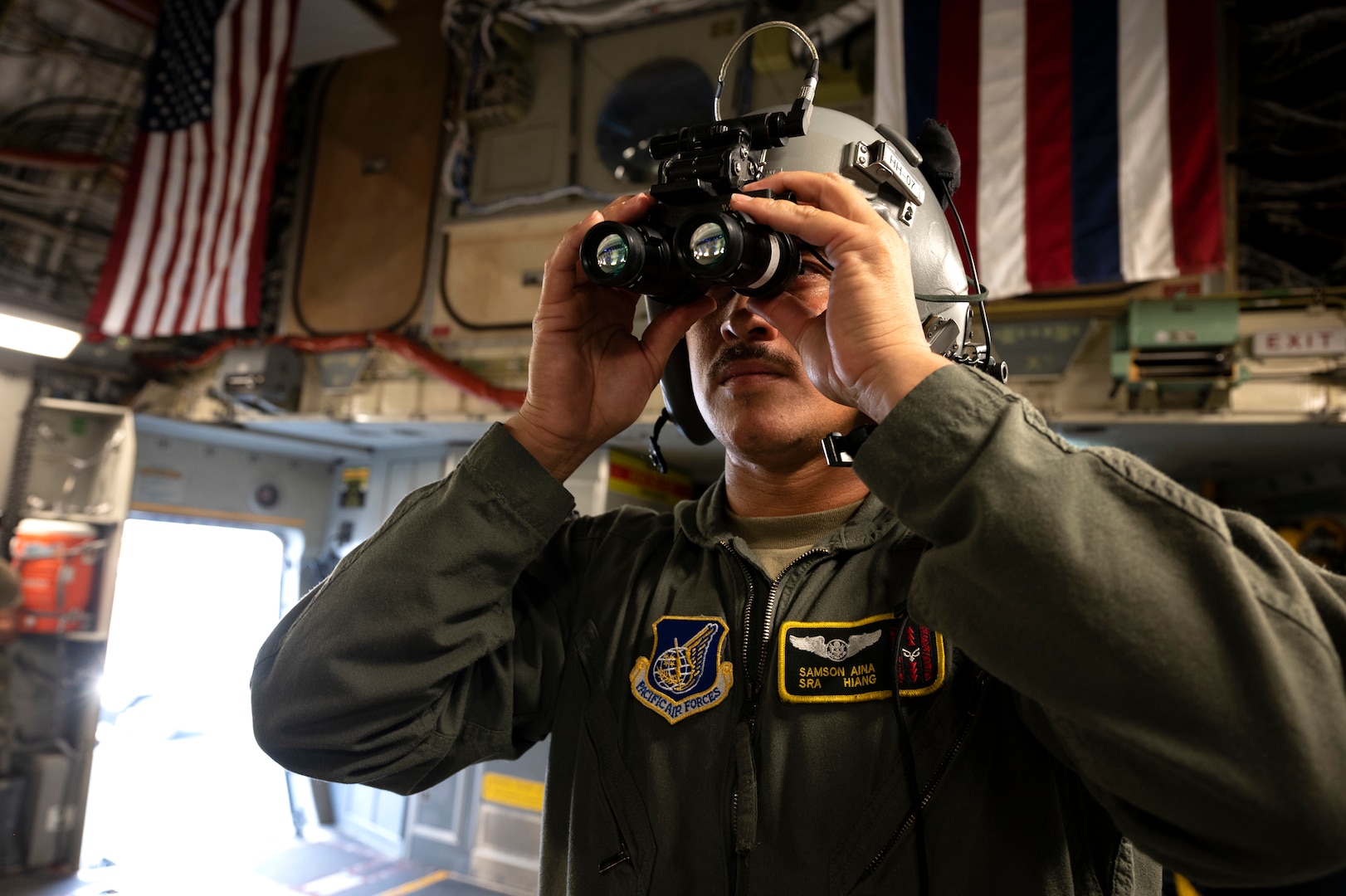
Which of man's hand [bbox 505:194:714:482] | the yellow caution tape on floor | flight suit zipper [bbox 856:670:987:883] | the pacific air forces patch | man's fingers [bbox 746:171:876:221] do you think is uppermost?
man's fingers [bbox 746:171:876:221]

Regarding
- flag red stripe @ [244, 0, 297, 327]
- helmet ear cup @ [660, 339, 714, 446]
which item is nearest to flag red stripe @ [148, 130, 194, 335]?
flag red stripe @ [244, 0, 297, 327]

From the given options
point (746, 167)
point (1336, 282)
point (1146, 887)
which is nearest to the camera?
point (1146, 887)

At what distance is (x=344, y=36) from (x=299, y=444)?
2.91m

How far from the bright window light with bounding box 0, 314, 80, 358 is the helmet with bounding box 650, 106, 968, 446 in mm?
4967

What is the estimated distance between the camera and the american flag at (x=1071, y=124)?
3.49 m

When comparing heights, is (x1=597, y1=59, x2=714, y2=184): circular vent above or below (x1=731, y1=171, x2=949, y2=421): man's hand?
above

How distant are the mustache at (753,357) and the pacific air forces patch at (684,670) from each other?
1.27ft

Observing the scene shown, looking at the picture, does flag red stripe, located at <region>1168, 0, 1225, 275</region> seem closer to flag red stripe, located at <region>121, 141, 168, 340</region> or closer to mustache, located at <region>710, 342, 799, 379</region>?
mustache, located at <region>710, 342, 799, 379</region>

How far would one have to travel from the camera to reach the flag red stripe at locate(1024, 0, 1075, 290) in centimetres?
361

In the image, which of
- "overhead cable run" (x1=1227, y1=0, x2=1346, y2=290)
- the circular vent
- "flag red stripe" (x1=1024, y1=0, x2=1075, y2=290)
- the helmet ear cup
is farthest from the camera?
the circular vent

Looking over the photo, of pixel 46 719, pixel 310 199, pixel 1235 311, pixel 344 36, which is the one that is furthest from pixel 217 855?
pixel 1235 311

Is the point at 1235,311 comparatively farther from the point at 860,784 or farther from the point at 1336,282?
the point at 860,784

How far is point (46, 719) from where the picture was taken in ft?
16.0

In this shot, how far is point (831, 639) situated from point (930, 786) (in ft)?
0.69
